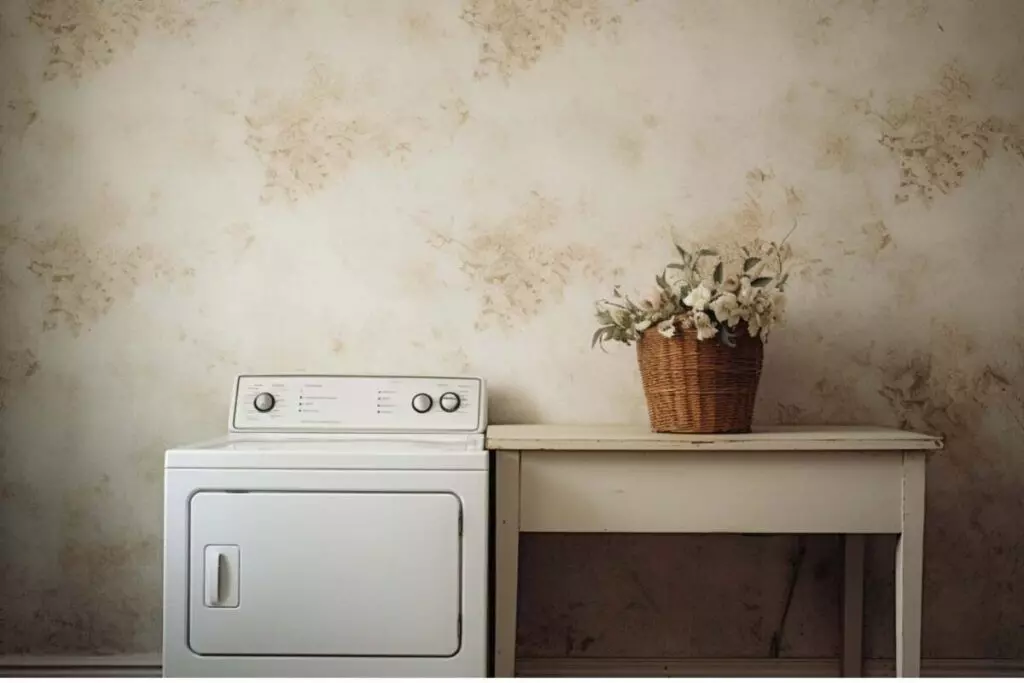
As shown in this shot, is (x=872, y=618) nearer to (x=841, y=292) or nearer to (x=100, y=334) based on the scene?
(x=841, y=292)

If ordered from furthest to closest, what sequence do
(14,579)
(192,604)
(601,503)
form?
(14,579) < (601,503) < (192,604)

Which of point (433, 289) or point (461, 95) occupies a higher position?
point (461, 95)

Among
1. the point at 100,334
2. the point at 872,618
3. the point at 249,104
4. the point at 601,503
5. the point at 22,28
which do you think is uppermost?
the point at 22,28

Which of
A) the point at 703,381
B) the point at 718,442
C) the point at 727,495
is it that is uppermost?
the point at 703,381

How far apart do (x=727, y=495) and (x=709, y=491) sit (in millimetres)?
36

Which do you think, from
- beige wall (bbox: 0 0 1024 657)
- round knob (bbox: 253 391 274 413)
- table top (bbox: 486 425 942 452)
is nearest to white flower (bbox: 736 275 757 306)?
table top (bbox: 486 425 942 452)

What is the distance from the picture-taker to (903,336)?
2424 mm

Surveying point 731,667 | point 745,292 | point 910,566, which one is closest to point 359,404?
point 745,292

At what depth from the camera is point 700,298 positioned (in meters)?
2.01

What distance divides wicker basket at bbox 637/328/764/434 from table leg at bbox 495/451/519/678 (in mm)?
345

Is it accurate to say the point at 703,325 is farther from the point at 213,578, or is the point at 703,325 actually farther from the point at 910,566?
the point at 213,578

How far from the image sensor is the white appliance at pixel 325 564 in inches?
73.8

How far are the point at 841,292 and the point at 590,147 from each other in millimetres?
695

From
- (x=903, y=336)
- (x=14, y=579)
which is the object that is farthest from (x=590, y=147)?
(x=14, y=579)
